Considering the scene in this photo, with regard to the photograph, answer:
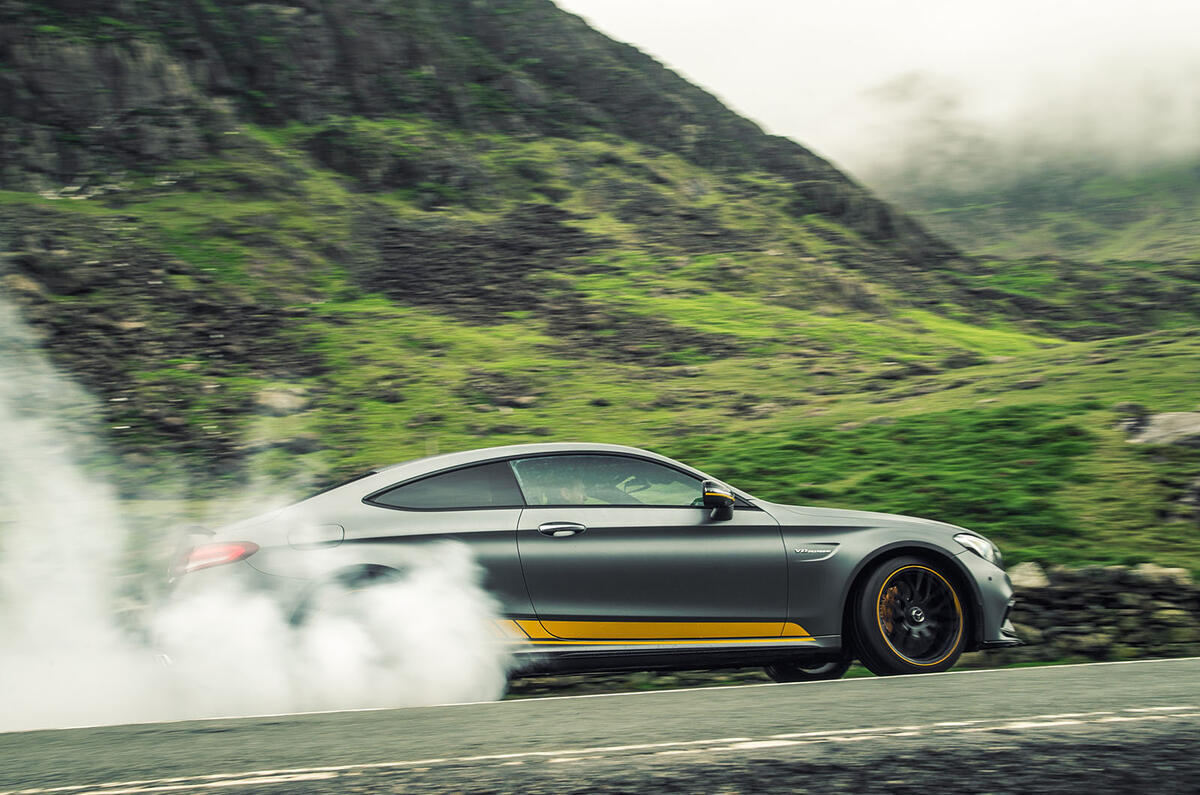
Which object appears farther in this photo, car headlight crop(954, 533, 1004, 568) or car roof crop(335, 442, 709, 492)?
car headlight crop(954, 533, 1004, 568)

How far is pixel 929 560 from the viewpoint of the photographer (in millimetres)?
6637

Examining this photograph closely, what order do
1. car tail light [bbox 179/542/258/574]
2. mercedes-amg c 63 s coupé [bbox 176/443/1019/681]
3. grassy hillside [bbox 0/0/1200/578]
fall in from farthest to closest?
grassy hillside [bbox 0/0/1200/578] → mercedes-amg c 63 s coupé [bbox 176/443/1019/681] → car tail light [bbox 179/542/258/574]

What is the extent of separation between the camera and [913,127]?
123125 mm

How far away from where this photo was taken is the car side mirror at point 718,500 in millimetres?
6371

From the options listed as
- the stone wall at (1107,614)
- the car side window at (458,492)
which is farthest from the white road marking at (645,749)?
the stone wall at (1107,614)

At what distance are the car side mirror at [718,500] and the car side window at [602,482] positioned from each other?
0.41 feet

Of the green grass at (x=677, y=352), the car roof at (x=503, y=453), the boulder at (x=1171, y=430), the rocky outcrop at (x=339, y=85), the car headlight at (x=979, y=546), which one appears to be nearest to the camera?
the car roof at (x=503, y=453)

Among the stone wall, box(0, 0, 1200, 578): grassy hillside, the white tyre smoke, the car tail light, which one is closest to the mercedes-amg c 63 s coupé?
the car tail light

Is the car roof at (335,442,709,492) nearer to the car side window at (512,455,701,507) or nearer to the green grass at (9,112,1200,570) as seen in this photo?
the car side window at (512,455,701,507)

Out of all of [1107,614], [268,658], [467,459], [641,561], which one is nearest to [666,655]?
[641,561]

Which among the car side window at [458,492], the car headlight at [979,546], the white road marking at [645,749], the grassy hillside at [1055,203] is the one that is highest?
the grassy hillside at [1055,203]

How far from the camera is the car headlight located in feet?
22.0

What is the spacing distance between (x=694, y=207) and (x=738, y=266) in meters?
6.82

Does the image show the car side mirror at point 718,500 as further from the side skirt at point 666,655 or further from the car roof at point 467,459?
the side skirt at point 666,655
